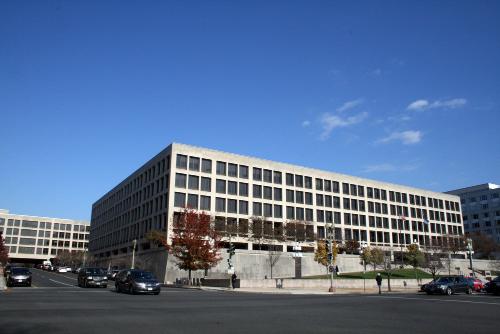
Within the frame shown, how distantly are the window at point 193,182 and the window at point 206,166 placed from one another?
2.09m

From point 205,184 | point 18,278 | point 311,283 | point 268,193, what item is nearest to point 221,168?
point 205,184

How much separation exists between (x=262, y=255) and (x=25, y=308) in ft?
184

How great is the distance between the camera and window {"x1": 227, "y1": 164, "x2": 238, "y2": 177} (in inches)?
3183

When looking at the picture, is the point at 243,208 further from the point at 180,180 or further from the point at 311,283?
the point at 311,283

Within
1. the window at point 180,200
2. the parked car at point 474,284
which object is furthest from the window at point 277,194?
the parked car at point 474,284

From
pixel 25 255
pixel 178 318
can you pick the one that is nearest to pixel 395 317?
pixel 178 318

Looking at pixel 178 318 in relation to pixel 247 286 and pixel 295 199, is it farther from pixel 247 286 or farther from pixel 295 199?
pixel 295 199

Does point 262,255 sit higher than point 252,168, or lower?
lower

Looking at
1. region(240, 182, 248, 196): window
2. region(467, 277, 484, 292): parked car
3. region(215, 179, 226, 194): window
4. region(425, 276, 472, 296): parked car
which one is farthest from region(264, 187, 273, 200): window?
region(425, 276, 472, 296): parked car

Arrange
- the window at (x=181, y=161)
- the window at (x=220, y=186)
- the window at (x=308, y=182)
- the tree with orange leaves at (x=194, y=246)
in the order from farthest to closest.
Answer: the window at (x=308, y=182) < the window at (x=220, y=186) < the window at (x=181, y=161) < the tree with orange leaves at (x=194, y=246)

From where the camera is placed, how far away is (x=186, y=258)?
2114 inches

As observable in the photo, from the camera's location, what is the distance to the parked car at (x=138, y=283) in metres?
28.5

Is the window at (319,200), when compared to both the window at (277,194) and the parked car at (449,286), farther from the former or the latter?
the parked car at (449,286)

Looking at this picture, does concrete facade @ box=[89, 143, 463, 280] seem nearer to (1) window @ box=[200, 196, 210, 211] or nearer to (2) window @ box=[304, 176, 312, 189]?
(2) window @ box=[304, 176, 312, 189]
